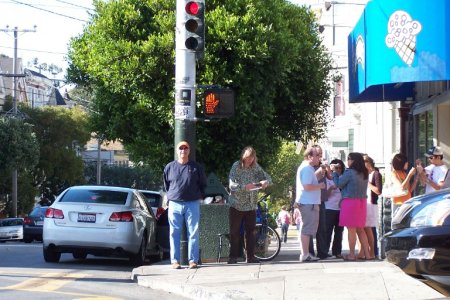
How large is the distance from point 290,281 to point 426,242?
3.40 meters

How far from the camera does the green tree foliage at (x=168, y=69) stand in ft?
54.2

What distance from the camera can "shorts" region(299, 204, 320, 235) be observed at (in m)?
13.5

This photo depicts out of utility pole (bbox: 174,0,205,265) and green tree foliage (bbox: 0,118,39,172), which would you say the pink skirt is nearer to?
utility pole (bbox: 174,0,205,265)

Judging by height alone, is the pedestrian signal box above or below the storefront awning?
below

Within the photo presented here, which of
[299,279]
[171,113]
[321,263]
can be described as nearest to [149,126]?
[171,113]

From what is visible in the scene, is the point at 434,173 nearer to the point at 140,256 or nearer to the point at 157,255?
the point at 140,256

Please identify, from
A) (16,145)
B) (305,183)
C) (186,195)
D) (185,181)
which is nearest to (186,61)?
(185,181)

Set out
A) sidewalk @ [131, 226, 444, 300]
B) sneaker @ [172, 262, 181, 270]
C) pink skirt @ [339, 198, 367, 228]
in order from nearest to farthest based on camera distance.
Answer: sidewalk @ [131, 226, 444, 300], sneaker @ [172, 262, 181, 270], pink skirt @ [339, 198, 367, 228]

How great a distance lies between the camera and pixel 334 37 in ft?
118

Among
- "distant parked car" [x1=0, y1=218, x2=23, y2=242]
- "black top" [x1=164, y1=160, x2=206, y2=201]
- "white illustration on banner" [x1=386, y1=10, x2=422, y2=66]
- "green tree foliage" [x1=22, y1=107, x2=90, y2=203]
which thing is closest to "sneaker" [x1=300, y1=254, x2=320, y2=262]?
"black top" [x1=164, y1=160, x2=206, y2=201]

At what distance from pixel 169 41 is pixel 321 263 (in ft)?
18.5

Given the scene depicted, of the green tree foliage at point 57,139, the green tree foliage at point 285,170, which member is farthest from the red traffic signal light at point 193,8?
the green tree foliage at point 57,139

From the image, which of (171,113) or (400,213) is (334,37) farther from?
(400,213)

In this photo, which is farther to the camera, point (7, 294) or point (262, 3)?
point (262, 3)
